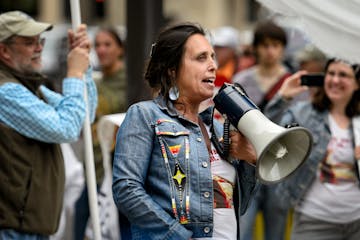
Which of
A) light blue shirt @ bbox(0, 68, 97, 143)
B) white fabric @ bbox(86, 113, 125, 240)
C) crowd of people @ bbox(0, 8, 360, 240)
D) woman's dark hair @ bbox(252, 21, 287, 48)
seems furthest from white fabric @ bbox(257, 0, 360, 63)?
woman's dark hair @ bbox(252, 21, 287, 48)

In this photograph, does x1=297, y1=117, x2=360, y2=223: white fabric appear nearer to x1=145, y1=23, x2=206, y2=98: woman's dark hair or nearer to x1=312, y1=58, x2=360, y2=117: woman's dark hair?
x1=312, y1=58, x2=360, y2=117: woman's dark hair

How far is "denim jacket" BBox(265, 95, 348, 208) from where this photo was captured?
6.03 meters

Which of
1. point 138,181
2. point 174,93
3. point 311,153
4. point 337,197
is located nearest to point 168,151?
point 138,181

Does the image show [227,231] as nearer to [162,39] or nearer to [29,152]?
[162,39]

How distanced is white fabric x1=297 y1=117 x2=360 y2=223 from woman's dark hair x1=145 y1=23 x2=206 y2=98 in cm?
211

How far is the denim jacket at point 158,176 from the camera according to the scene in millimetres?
3869

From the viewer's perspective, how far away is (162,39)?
13.6ft

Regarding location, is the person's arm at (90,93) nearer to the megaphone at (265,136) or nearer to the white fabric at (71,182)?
the white fabric at (71,182)

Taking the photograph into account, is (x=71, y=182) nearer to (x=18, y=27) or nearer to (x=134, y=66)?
(x=134, y=66)

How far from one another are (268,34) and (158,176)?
4.54 meters

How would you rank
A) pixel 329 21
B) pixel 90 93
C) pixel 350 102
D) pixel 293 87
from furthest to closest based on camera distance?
pixel 293 87 < pixel 350 102 < pixel 90 93 < pixel 329 21

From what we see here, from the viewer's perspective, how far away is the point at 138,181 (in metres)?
3.91

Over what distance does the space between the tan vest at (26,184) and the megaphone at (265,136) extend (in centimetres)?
141

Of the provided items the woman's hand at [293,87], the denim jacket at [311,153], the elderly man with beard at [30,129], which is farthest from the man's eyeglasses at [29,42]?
the woman's hand at [293,87]
